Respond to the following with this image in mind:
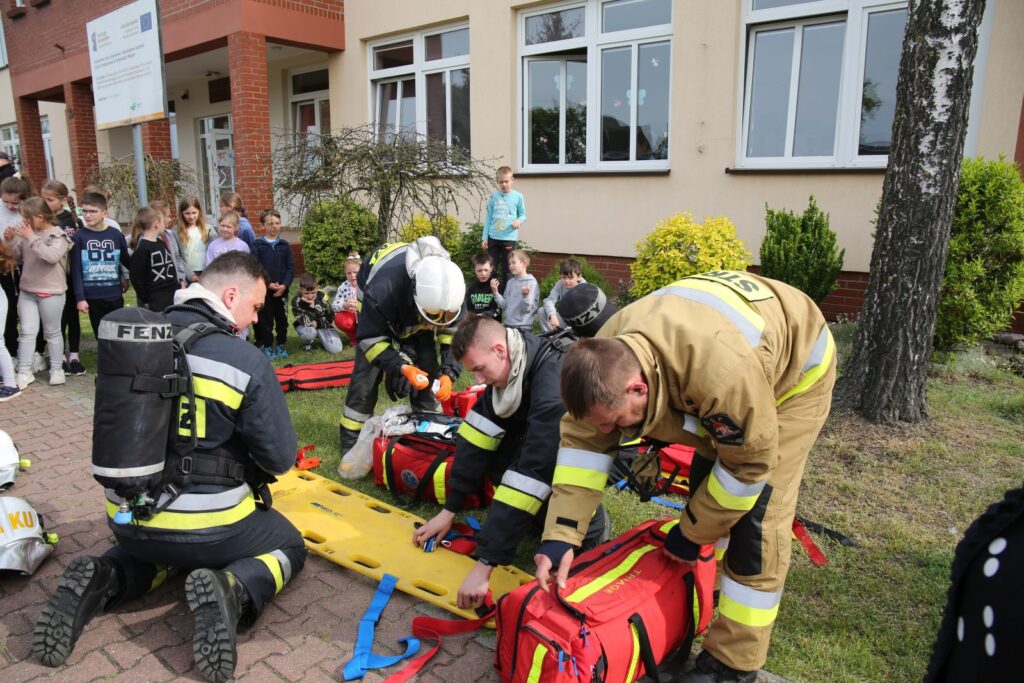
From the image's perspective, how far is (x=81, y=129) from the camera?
16.8m

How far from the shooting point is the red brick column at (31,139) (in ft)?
64.0

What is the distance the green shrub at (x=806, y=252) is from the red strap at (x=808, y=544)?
187 inches

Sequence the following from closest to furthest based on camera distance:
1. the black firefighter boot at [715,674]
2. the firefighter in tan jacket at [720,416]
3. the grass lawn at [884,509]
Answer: the firefighter in tan jacket at [720,416]
the black firefighter boot at [715,674]
the grass lawn at [884,509]

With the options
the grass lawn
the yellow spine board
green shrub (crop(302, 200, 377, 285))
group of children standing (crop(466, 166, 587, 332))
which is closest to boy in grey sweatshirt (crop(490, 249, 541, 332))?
group of children standing (crop(466, 166, 587, 332))

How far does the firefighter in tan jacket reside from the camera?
6.56ft

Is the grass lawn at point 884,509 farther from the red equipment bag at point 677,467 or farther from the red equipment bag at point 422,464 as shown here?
the red equipment bag at point 677,467

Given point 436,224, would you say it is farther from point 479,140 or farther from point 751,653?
point 751,653

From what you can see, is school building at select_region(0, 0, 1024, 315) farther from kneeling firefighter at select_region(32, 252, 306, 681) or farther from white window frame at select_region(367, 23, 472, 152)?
kneeling firefighter at select_region(32, 252, 306, 681)

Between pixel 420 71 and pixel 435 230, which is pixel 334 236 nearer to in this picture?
pixel 435 230

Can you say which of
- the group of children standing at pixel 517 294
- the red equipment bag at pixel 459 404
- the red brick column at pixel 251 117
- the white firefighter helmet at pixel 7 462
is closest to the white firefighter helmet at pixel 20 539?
the white firefighter helmet at pixel 7 462

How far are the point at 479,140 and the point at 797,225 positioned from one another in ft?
17.8

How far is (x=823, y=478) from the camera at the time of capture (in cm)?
414

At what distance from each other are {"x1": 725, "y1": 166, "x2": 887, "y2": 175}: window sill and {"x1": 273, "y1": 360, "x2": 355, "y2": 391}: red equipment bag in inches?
201

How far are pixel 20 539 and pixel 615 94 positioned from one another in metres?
8.69
